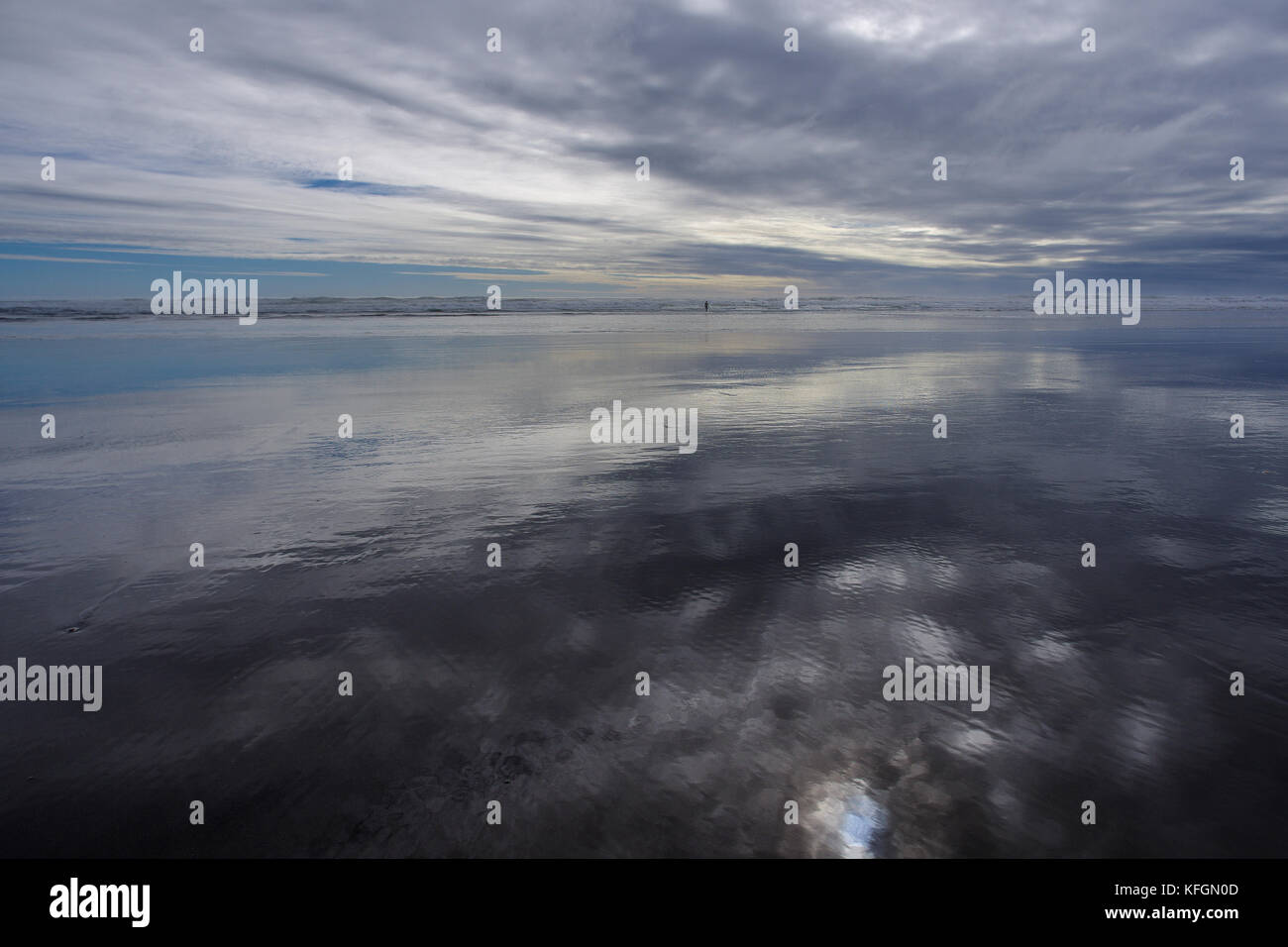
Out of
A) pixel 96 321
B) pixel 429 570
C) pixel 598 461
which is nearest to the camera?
pixel 429 570

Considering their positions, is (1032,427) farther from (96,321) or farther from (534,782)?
(96,321)

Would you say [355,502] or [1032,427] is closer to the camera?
[355,502]

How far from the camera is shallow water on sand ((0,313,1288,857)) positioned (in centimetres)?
356

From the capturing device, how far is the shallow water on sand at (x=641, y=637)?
3557mm

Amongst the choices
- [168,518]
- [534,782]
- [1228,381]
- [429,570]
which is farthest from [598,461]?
[1228,381]

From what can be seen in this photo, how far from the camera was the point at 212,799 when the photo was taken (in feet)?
12.0

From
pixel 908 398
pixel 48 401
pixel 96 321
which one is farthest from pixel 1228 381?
pixel 96 321

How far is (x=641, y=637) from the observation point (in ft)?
17.4

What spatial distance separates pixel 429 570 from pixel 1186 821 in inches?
223

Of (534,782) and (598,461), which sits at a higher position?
(598,461)
